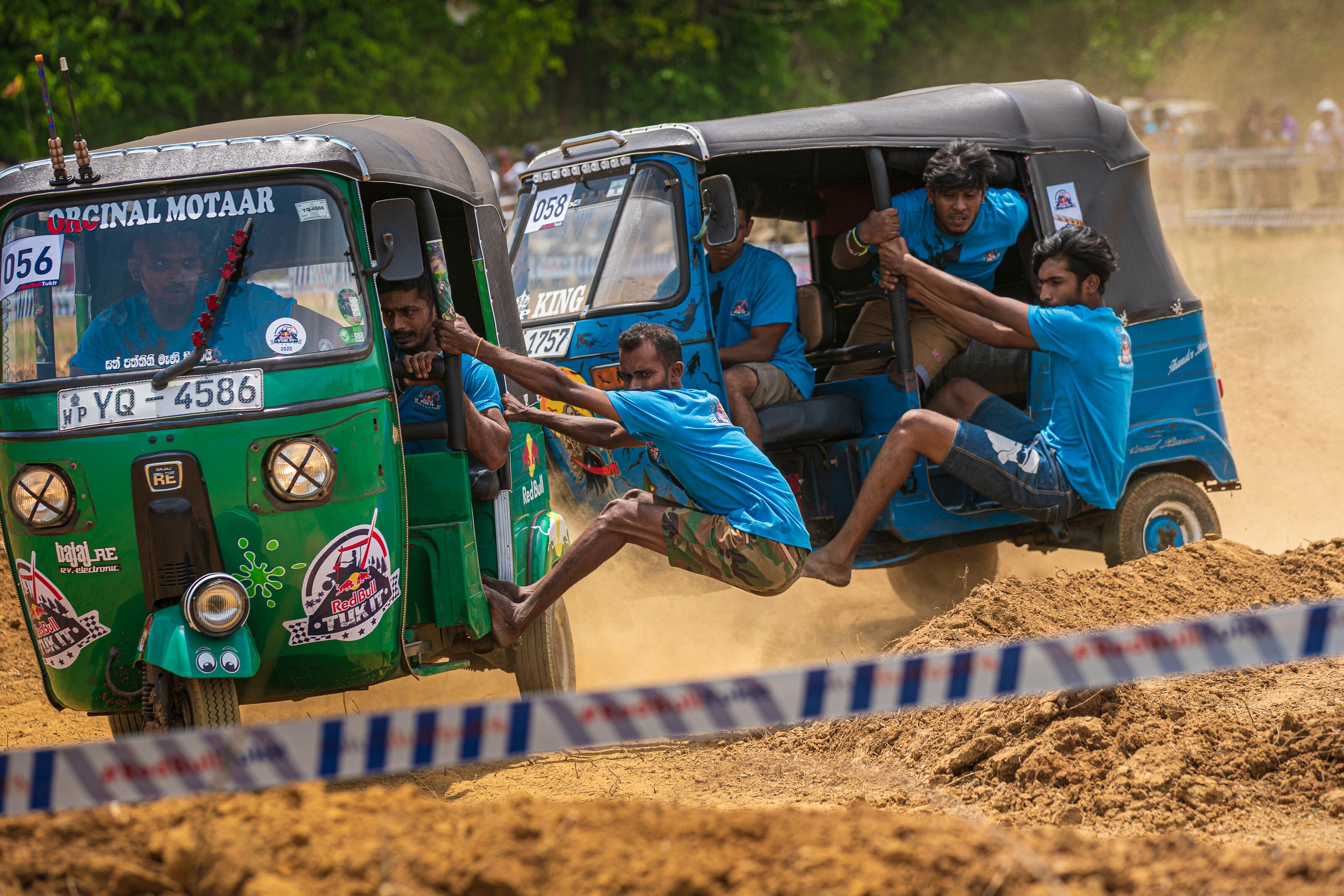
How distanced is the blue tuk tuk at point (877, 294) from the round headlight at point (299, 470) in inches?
97.4

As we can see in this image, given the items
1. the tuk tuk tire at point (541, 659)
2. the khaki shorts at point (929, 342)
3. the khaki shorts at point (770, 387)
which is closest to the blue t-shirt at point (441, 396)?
the tuk tuk tire at point (541, 659)

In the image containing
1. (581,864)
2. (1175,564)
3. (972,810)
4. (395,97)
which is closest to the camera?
(581,864)

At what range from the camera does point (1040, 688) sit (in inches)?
142

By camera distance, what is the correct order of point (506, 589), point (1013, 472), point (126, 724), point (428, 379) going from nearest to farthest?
point (126, 724) → point (428, 379) → point (506, 589) → point (1013, 472)

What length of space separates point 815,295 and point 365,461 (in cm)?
386

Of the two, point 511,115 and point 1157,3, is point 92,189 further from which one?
point 1157,3

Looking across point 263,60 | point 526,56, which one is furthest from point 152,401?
point 526,56

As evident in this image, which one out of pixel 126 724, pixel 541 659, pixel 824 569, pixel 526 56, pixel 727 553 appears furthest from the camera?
pixel 526 56

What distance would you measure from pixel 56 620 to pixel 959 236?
16.2 ft

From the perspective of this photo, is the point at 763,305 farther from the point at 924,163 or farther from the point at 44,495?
the point at 44,495

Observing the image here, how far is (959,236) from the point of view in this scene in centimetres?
723

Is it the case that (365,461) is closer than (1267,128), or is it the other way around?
(365,461)

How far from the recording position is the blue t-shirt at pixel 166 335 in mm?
4781

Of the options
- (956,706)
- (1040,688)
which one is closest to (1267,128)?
(956,706)
